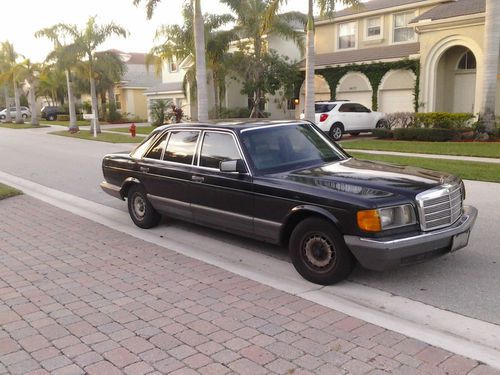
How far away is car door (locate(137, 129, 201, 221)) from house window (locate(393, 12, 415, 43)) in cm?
2183

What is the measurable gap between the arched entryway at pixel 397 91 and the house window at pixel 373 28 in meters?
3.66

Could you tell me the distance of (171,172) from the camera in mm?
6625

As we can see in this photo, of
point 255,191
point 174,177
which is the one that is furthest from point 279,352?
point 174,177

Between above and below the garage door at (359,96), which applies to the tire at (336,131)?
below

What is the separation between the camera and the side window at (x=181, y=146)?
21.3 ft

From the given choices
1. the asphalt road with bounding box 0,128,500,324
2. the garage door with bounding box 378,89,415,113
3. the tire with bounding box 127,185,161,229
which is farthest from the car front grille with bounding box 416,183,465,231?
the garage door with bounding box 378,89,415,113

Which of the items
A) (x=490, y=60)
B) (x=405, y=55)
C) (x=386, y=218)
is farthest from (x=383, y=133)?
(x=386, y=218)

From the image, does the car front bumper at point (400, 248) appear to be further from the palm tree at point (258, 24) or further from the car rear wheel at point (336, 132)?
the palm tree at point (258, 24)

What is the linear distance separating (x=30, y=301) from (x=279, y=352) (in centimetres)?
250

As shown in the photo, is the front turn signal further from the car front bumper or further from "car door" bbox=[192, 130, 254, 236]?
"car door" bbox=[192, 130, 254, 236]

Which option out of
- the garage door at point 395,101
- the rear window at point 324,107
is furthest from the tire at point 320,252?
the garage door at point 395,101

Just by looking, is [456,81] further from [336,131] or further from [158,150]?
[158,150]

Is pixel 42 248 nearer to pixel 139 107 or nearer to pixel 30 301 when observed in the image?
pixel 30 301

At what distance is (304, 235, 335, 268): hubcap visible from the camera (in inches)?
190
